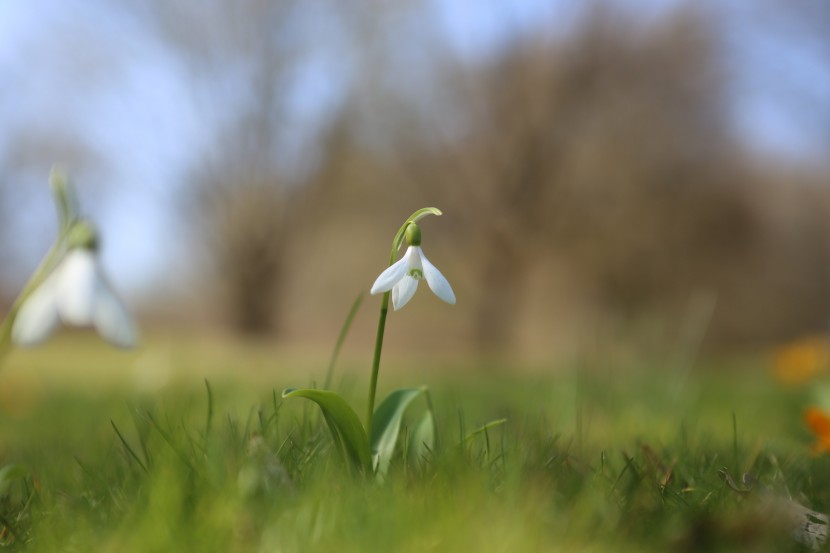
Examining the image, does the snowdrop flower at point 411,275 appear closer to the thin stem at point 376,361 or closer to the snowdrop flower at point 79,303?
the thin stem at point 376,361

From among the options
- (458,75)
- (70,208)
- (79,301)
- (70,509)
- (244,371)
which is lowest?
(244,371)

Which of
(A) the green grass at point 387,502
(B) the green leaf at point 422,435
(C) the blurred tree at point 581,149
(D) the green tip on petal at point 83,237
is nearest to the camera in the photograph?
(A) the green grass at point 387,502

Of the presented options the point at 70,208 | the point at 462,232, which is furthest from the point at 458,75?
the point at 70,208

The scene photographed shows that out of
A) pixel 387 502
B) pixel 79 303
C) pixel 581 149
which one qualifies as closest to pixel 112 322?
pixel 79 303

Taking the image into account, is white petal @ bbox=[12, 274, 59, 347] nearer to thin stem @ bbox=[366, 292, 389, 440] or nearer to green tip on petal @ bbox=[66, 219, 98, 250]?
green tip on petal @ bbox=[66, 219, 98, 250]

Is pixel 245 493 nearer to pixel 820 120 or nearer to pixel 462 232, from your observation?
pixel 820 120

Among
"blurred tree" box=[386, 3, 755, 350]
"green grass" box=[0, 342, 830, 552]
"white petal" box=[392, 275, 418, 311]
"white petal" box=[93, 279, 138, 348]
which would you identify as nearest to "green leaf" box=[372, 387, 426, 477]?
"green grass" box=[0, 342, 830, 552]

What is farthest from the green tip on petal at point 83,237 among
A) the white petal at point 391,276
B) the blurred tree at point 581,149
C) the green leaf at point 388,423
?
the blurred tree at point 581,149
